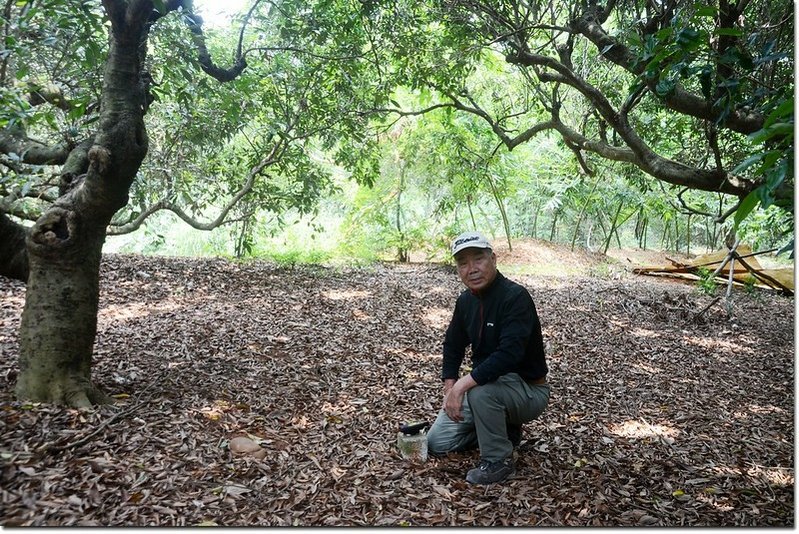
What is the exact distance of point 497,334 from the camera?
9.64 ft

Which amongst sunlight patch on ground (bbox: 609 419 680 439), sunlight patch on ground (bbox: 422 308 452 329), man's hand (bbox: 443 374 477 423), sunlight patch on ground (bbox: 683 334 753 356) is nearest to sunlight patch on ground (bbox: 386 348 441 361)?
sunlight patch on ground (bbox: 422 308 452 329)

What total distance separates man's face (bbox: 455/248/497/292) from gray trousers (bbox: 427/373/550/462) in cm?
54

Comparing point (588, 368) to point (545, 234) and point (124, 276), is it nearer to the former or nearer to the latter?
point (124, 276)

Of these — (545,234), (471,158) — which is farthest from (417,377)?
(545,234)

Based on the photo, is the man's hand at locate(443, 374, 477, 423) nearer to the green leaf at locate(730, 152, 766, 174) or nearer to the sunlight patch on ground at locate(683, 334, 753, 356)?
the green leaf at locate(730, 152, 766, 174)

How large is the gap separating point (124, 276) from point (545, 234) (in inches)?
802

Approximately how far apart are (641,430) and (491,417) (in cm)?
145

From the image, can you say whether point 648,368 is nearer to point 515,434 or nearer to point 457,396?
point 515,434

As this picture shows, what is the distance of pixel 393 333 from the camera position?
19.3 feet

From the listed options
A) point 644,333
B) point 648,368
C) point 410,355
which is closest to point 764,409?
point 648,368

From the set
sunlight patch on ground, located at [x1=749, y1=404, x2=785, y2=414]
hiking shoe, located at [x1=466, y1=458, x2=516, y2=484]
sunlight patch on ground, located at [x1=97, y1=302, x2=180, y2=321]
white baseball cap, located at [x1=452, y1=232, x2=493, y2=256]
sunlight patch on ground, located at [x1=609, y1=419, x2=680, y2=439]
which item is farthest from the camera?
sunlight patch on ground, located at [x1=97, y1=302, x2=180, y2=321]

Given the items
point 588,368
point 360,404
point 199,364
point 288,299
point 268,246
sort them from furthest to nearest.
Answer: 1. point 268,246
2. point 288,299
3. point 588,368
4. point 199,364
5. point 360,404

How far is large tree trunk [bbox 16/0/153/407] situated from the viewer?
9.69ft

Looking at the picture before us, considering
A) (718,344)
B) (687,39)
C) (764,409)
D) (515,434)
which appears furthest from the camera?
(718,344)
